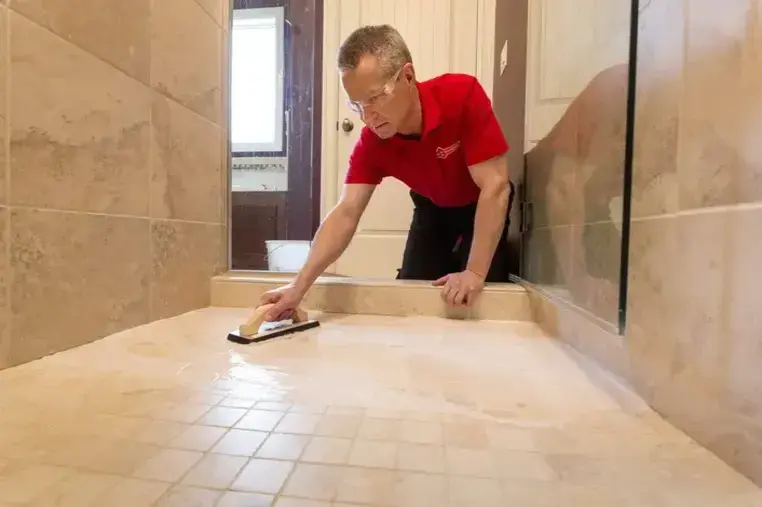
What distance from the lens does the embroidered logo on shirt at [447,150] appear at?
49.4 inches

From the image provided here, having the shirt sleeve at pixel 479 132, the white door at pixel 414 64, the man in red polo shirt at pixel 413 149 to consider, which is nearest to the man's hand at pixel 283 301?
the man in red polo shirt at pixel 413 149

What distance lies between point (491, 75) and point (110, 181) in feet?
5.81

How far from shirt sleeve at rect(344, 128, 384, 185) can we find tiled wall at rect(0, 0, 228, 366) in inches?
14.1

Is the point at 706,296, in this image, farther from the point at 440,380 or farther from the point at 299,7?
the point at 299,7

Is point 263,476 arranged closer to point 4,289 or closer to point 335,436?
point 335,436

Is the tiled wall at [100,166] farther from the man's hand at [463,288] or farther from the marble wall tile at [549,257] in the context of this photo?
the marble wall tile at [549,257]

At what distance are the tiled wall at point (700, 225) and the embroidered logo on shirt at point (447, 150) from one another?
65 centimetres

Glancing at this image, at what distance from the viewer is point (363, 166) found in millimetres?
1312

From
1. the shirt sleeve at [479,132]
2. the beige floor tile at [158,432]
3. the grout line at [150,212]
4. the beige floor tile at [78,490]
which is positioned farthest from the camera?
the shirt sleeve at [479,132]

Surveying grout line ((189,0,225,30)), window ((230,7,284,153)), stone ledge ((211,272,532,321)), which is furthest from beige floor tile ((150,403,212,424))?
window ((230,7,284,153))

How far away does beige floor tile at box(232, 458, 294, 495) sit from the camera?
0.37 metres

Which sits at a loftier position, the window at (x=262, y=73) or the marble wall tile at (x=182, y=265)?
the window at (x=262, y=73)

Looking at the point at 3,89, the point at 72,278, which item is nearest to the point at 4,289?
the point at 72,278

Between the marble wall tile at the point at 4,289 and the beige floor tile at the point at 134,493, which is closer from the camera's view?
the beige floor tile at the point at 134,493
